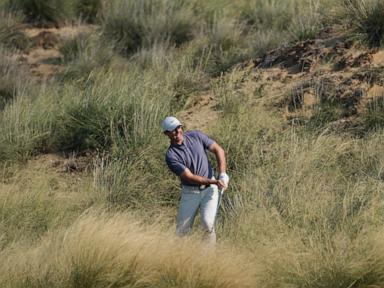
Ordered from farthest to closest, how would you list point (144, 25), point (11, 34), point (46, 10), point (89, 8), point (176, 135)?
point (89, 8) < point (46, 10) < point (11, 34) < point (144, 25) < point (176, 135)

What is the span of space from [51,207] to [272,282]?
12.2ft

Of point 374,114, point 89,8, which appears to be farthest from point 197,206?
point 89,8

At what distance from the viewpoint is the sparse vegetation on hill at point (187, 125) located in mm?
8117

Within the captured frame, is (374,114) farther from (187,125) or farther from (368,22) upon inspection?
(187,125)

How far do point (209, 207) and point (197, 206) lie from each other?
175 mm

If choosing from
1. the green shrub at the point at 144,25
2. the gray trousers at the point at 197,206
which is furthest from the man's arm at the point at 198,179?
the green shrub at the point at 144,25

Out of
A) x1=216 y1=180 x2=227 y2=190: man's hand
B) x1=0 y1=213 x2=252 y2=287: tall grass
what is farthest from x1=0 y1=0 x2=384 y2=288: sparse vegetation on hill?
x1=216 y1=180 x2=227 y2=190: man's hand

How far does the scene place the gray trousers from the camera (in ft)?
29.6

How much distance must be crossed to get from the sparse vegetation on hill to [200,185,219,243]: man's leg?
9.2 inches

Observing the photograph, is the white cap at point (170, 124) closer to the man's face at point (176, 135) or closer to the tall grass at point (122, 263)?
the man's face at point (176, 135)

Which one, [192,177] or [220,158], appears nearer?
[192,177]

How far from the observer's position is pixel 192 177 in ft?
29.3

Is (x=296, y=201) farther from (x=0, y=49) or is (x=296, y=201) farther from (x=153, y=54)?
(x=0, y=49)

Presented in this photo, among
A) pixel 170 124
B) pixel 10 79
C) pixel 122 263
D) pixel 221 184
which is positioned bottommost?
pixel 10 79
